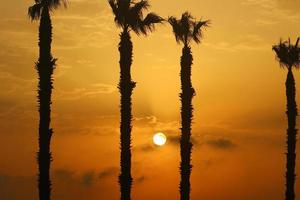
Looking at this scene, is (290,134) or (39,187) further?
(290,134)

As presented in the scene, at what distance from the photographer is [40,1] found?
39.6 metres

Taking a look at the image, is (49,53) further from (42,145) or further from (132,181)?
(132,181)

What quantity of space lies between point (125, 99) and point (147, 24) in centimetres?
668

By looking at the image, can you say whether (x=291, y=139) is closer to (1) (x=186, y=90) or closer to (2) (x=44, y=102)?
(1) (x=186, y=90)

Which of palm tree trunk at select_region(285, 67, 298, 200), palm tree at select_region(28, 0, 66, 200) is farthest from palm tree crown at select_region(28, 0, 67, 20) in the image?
palm tree trunk at select_region(285, 67, 298, 200)

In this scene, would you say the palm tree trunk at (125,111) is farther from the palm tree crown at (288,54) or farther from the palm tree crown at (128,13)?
the palm tree crown at (288,54)

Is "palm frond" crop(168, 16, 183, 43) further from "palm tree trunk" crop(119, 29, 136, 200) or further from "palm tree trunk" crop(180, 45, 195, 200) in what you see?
"palm tree trunk" crop(119, 29, 136, 200)

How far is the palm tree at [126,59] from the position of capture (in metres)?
40.2

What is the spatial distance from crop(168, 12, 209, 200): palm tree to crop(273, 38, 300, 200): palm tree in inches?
395

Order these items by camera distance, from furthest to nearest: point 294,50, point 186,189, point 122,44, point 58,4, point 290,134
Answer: point 294,50 → point 290,134 → point 186,189 → point 122,44 → point 58,4

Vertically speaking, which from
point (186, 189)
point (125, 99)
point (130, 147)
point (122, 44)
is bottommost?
point (186, 189)

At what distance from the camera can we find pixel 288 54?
56688mm

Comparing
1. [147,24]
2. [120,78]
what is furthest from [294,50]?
[120,78]

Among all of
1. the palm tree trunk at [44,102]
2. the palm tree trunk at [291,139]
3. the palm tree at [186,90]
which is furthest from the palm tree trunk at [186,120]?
the palm tree trunk at [44,102]
